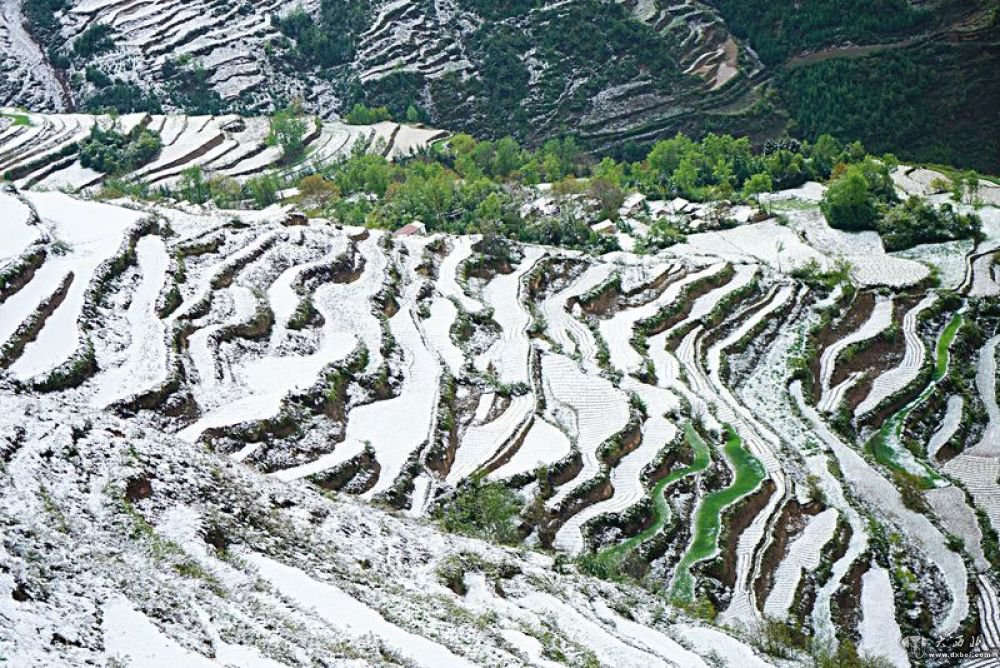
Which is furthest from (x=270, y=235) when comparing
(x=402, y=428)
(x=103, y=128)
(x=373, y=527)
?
(x=103, y=128)

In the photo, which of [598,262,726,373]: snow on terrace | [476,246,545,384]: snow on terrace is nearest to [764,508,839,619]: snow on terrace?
[476,246,545,384]: snow on terrace

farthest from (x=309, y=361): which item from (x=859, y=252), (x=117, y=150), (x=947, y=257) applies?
(x=117, y=150)

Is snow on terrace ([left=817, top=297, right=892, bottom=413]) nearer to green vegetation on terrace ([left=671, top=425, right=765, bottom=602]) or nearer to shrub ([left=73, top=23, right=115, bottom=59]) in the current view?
green vegetation on terrace ([left=671, top=425, right=765, bottom=602])

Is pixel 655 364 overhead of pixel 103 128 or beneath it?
beneath

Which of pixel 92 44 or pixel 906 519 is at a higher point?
pixel 92 44

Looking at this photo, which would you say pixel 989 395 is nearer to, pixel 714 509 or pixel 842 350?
pixel 842 350

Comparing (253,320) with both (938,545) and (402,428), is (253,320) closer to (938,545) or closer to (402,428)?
(402,428)

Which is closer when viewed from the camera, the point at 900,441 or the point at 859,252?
the point at 900,441
